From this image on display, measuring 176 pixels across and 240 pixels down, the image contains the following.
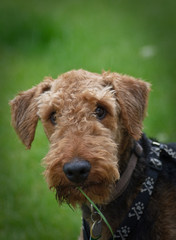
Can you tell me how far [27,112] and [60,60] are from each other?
5.17 metres

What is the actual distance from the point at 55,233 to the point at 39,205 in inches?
21.3

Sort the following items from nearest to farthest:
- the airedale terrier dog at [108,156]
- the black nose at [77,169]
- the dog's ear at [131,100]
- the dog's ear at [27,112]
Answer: the black nose at [77,169] → the airedale terrier dog at [108,156] → the dog's ear at [131,100] → the dog's ear at [27,112]

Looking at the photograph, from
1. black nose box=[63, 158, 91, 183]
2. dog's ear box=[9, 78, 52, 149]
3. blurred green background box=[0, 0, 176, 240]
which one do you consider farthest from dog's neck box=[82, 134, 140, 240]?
blurred green background box=[0, 0, 176, 240]

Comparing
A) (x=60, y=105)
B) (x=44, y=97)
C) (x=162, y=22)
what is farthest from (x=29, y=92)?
(x=162, y=22)

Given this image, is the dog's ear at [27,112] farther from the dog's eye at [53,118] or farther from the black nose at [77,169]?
the black nose at [77,169]

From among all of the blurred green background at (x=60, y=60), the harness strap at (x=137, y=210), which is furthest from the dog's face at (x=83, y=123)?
the blurred green background at (x=60, y=60)

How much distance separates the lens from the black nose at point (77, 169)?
2.56m

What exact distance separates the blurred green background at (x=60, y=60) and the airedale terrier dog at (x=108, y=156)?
1.35 metres

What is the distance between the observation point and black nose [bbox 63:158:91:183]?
2564 mm

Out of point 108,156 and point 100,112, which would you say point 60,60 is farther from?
point 108,156

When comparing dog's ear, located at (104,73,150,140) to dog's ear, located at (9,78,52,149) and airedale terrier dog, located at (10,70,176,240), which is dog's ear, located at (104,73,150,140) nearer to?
airedale terrier dog, located at (10,70,176,240)

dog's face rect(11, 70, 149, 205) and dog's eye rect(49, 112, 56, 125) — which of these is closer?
dog's face rect(11, 70, 149, 205)

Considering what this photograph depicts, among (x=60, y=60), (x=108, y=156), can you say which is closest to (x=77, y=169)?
(x=108, y=156)

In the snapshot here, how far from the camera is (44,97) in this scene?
3.22 m
